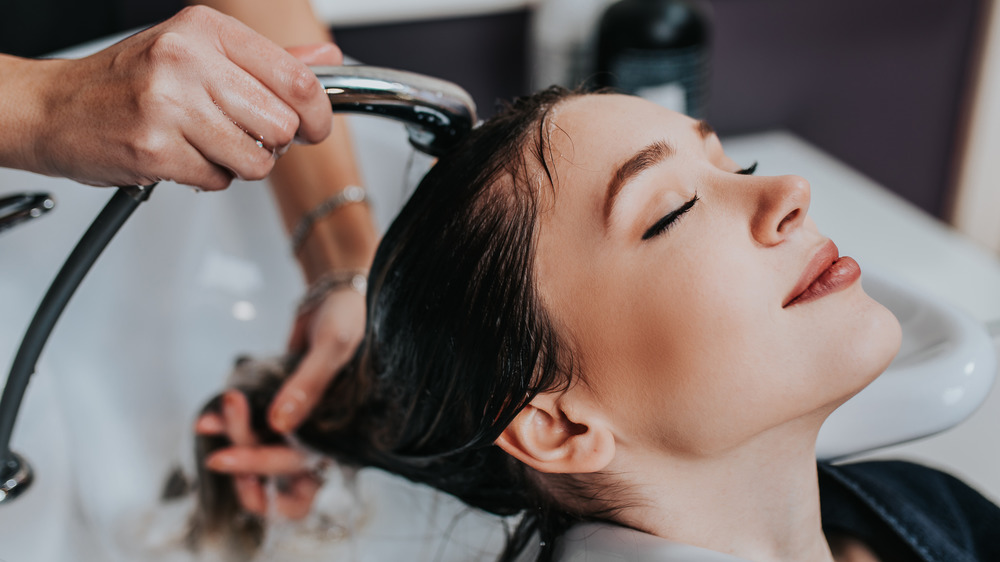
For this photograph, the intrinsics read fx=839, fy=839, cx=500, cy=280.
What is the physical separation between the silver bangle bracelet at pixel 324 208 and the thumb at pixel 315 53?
0.35 meters

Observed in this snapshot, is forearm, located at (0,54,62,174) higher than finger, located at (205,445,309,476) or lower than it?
higher

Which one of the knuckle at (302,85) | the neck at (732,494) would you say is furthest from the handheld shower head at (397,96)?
the neck at (732,494)

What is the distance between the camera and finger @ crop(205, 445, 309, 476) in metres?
0.81

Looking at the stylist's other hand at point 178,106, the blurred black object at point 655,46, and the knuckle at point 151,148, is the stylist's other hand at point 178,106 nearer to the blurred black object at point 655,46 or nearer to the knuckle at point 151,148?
the knuckle at point 151,148

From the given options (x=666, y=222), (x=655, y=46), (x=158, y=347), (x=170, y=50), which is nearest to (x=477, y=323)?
(x=666, y=222)

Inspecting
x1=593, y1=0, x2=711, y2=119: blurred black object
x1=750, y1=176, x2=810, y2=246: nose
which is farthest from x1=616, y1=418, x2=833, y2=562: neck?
x1=593, y1=0, x2=711, y2=119: blurred black object

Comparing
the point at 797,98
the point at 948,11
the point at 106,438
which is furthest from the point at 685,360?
the point at 948,11

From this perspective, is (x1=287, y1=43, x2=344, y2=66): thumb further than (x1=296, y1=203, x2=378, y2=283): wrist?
No

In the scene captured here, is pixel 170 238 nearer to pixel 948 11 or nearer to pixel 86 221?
pixel 86 221

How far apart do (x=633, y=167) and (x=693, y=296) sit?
0.09m

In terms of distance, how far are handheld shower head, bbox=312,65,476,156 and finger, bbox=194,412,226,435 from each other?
420 millimetres

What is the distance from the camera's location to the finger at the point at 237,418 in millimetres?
813

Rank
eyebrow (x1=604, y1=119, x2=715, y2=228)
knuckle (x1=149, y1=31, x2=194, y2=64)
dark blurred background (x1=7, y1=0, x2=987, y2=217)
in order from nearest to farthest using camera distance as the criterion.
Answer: knuckle (x1=149, y1=31, x2=194, y2=64) < eyebrow (x1=604, y1=119, x2=715, y2=228) < dark blurred background (x1=7, y1=0, x2=987, y2=217)

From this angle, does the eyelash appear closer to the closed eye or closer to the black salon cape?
the closed eye
